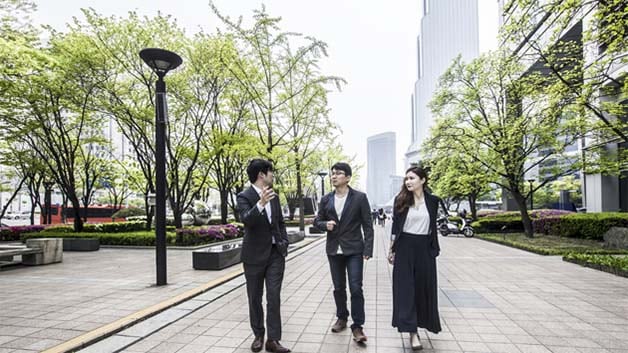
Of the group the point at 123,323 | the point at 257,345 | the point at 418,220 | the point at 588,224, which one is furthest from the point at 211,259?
the point at 588,224

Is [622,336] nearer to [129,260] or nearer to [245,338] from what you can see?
[245,338]

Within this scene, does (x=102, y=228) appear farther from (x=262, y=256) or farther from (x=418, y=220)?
(x=418, y=220)

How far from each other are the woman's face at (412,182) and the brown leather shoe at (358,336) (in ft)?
5.31

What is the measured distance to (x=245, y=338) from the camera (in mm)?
4008

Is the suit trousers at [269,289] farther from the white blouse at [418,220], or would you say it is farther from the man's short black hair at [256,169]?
the white blouse at [418,220]

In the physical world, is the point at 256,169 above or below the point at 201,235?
above

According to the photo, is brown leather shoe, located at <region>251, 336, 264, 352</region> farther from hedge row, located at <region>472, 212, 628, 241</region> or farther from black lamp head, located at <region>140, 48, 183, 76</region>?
hedge row, located at <region>472, 212, 628, 241</region>

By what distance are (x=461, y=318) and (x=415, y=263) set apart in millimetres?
1682

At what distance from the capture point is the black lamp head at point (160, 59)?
21.5ft

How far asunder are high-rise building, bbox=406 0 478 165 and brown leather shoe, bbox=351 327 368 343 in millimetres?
110337

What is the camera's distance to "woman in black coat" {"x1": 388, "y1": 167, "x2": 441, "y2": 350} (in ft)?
12.0

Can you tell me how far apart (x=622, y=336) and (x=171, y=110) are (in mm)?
15372

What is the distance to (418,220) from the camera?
3.69m

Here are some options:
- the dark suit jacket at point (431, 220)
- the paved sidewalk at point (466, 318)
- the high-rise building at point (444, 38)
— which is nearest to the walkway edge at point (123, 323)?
the paved sidewalk at point (466, 318)
